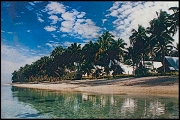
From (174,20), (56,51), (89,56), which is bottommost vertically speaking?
(89,56)

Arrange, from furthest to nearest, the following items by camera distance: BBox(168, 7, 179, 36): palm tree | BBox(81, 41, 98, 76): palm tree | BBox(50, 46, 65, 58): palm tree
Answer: BBox(50, 46, 65, 58): palm tree < BBox(81, 41, 98, 76): palm tree < BBox(168, 7, 179, 36): palm tree

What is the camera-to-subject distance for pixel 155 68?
51.4m

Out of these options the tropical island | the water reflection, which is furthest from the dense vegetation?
the water reflection

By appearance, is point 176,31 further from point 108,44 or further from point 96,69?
point 96,69

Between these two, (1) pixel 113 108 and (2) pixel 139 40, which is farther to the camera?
(2) pixel 139 40

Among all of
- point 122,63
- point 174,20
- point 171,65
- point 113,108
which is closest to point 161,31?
point 174,20

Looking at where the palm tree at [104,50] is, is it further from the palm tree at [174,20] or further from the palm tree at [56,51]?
the palm tree at [56,51]

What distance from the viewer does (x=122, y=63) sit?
189 ft

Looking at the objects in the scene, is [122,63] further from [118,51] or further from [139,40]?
[139,40]

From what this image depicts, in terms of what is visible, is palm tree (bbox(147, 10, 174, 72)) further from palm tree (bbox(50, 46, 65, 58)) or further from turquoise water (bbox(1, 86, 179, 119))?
palm tree (bbox(50, 46, 65, 58))

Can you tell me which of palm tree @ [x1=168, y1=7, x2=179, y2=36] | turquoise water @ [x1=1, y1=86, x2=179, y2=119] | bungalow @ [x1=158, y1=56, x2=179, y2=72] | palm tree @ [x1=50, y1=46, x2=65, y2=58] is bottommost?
turquoise water @ [x1=1, y1=86, x2=179, y2=119]

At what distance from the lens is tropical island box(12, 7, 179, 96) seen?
29309 mm

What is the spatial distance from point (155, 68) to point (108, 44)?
12.2m

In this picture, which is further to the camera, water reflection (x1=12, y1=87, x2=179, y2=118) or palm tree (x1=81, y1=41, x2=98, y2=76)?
palm tree (x1=81, y1=41, x2=98, y2=76)
